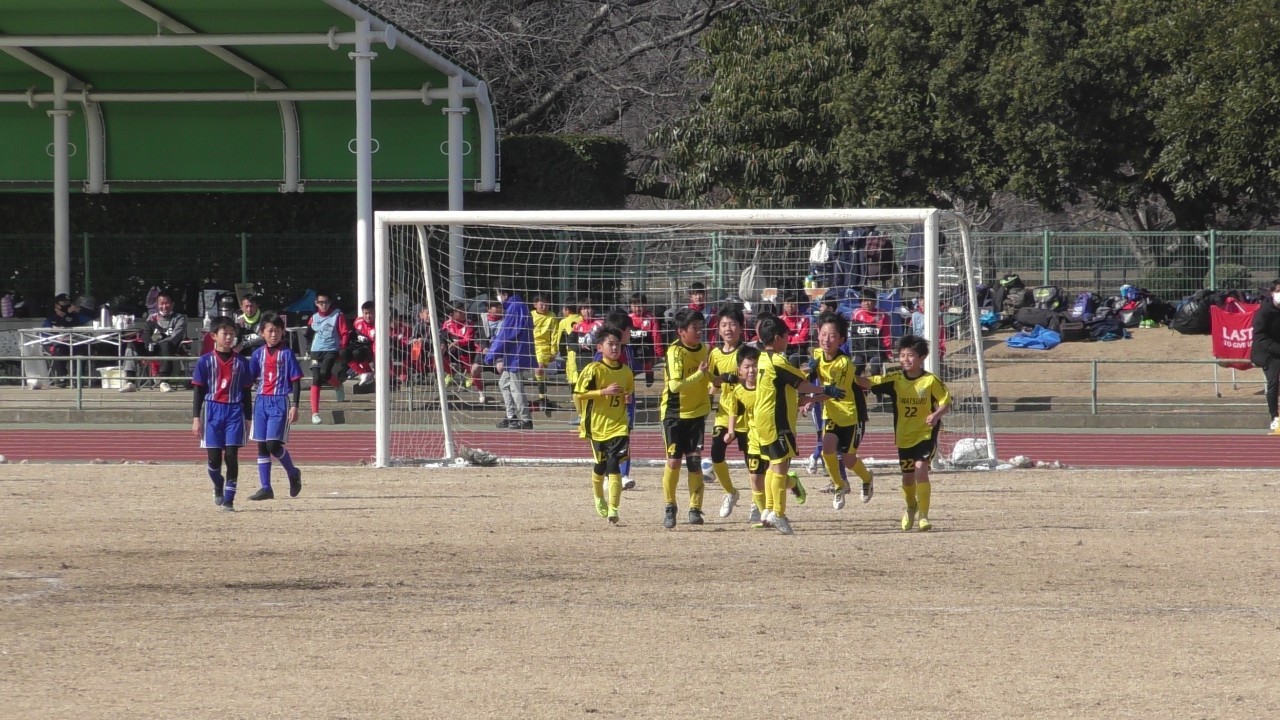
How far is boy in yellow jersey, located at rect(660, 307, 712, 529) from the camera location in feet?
40.3

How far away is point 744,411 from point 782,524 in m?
1.04

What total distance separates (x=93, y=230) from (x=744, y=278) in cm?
1617

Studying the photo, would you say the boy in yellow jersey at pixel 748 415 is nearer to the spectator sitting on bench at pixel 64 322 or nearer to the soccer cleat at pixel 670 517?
the soccer cleat at pixel 670 517

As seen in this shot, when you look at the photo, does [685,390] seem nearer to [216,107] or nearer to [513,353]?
[513,353]

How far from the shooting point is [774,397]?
37.4 ft

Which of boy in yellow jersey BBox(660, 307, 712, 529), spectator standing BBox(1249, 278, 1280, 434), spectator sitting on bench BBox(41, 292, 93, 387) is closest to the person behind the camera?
boy in yellow jersey BBox(660, 307, 712, 529)

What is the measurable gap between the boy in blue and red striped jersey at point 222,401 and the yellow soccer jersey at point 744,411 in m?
4.06

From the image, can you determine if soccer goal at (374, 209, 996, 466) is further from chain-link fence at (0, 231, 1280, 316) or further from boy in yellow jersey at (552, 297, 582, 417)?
chain-link fence at (0, 231, 1280, 316)

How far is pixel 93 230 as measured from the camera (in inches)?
1246

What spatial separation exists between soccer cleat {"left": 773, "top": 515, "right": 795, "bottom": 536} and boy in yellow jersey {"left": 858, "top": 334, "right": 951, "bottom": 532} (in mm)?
946

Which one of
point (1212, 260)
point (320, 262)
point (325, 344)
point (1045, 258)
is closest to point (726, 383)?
point (325, 344)

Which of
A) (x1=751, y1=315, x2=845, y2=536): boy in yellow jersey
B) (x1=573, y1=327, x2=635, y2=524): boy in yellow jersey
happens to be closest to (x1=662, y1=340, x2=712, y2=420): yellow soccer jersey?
(x1=573, y1=327, x2=635, y2=524): boy in yellow jersey

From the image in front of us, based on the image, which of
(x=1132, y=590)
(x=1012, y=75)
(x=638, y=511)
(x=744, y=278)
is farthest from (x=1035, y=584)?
(x=1012, y=75)

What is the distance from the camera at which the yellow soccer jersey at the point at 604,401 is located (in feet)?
40.1
